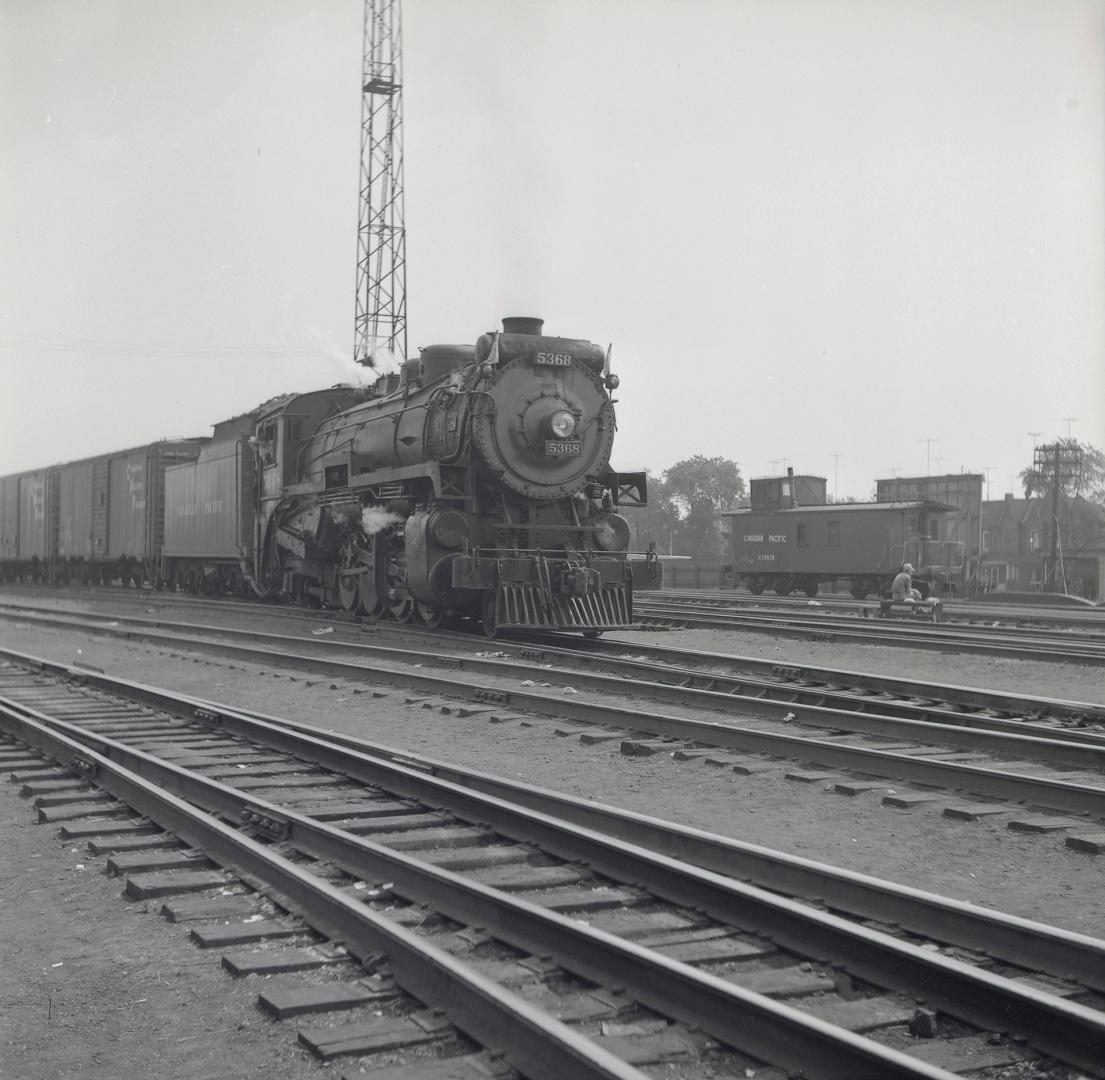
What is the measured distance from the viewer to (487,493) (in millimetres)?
14344

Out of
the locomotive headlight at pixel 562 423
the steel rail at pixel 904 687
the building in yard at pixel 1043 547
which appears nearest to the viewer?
the steel rail at pixel 904 687

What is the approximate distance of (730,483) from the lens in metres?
83.6

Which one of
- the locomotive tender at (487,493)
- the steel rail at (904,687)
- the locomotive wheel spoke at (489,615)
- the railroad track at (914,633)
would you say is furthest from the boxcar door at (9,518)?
the steel rail at (904,687)

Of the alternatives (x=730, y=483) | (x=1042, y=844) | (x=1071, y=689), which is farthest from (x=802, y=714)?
(x=730, y=483)

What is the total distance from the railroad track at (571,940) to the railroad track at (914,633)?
9184 millimetres

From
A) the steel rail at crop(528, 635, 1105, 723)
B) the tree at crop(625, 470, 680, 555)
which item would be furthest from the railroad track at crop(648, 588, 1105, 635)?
the tree at crop(625, 470, 680, 555)

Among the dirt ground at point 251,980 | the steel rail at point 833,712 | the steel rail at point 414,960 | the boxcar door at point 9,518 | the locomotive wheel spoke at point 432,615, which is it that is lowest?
the dirt ground at point 251,980

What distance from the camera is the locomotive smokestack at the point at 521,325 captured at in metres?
14.3

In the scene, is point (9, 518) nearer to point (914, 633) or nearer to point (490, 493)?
point (490, 493)

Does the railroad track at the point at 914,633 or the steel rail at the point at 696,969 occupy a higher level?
the railroad track at the point at 914,633

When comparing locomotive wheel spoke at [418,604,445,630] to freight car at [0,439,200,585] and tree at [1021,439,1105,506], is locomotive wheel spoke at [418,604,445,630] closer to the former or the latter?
freight car at [0,439,200,585]

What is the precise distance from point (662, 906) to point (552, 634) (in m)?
11.8

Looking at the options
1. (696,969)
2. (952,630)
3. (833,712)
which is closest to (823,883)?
(696,969)

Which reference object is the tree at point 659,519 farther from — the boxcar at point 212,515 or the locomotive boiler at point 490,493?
the locomotive boiler at point 490,493
